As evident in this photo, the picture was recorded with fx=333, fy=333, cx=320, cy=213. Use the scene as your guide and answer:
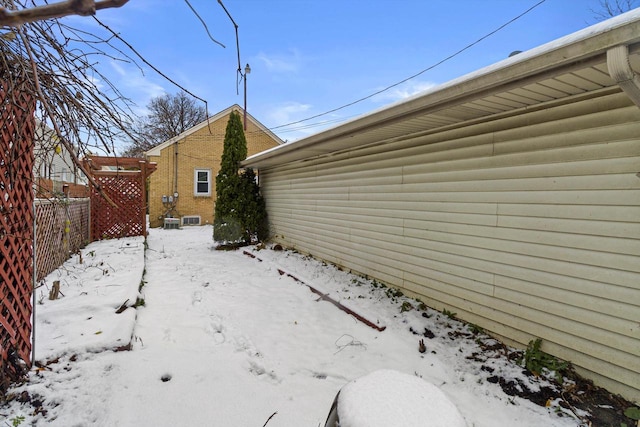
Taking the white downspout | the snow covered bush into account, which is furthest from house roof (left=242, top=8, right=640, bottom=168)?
the snow covered bush

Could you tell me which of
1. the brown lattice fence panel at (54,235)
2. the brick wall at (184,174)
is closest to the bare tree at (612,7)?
the brick wall at (184,174)

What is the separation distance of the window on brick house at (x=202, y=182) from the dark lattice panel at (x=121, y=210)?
523 centimetres

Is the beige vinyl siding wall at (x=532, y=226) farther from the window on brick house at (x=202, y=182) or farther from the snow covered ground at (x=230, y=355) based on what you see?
the window on brick house at (x=202, y=182)

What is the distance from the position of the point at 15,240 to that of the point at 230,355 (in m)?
1.98

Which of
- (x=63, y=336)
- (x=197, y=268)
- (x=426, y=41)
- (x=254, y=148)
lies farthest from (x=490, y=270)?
(x=254, y=148)

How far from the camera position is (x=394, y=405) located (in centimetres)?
119

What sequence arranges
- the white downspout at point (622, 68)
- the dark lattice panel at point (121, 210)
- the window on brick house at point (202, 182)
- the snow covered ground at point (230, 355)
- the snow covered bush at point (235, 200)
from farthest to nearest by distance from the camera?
the window on brick house at point (202, 182) → the snow covered bush at point (235, 200) → the dark lattice panel at point (121, 210) → the snow covered ground at point (230, 355) → the white downspout at point (622, 68)

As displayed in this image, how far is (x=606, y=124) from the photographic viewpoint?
2699mm

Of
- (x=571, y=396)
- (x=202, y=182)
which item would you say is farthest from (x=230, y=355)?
(x=202, y=182)

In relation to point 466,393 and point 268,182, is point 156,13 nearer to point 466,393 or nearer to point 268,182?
point 466,393

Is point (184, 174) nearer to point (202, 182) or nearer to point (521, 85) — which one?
point (202, 182)

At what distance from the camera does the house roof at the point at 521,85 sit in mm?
1985

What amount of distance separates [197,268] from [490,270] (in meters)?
5.58

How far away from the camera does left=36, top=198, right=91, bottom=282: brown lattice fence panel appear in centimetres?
496
